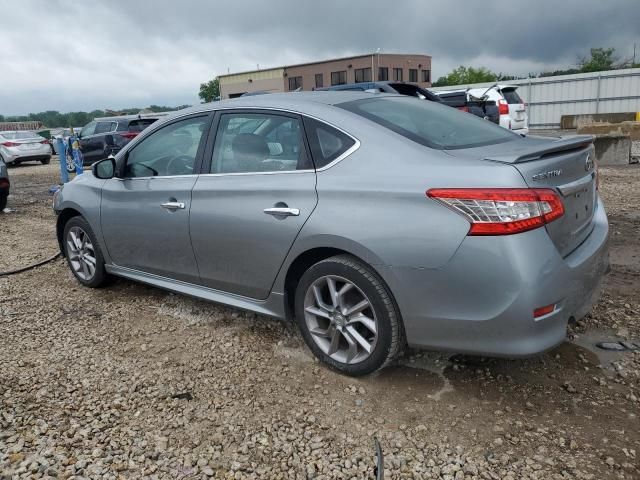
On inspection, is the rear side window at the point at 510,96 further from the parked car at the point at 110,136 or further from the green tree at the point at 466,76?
the green tree at the point at 466,76

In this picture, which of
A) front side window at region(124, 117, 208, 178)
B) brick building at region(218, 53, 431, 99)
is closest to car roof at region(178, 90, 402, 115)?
front side window at region(124, 117, 208, 178)

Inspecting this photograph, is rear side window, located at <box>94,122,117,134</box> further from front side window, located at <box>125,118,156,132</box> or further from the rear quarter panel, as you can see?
the rear quarter panel

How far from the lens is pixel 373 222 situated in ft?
8.95

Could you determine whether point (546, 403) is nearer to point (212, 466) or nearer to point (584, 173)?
point (584, 173)

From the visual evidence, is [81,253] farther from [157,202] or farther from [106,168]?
[157,202]

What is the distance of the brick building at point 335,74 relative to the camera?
55.7 m

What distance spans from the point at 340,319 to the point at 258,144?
1.25 metres

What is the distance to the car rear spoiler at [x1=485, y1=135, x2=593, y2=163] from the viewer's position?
2561 millimetres

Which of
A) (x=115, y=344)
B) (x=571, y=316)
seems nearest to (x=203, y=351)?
(x=115, y=344)

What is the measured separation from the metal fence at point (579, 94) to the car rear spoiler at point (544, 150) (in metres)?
21.5

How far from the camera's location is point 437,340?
2.69 meters

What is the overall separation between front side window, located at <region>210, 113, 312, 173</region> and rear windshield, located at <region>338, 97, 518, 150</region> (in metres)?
0.38

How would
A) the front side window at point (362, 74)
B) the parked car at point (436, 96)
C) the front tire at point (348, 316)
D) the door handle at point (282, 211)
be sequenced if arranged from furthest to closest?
the front side window at point (362, 74) → the parked car at point (436, 96) → the door handle at point (282, 211) → the front tire at point (348, 316)

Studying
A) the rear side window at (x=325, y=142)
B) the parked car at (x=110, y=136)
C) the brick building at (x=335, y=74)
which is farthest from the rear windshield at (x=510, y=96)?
the brick building at (x=335, y=74)
